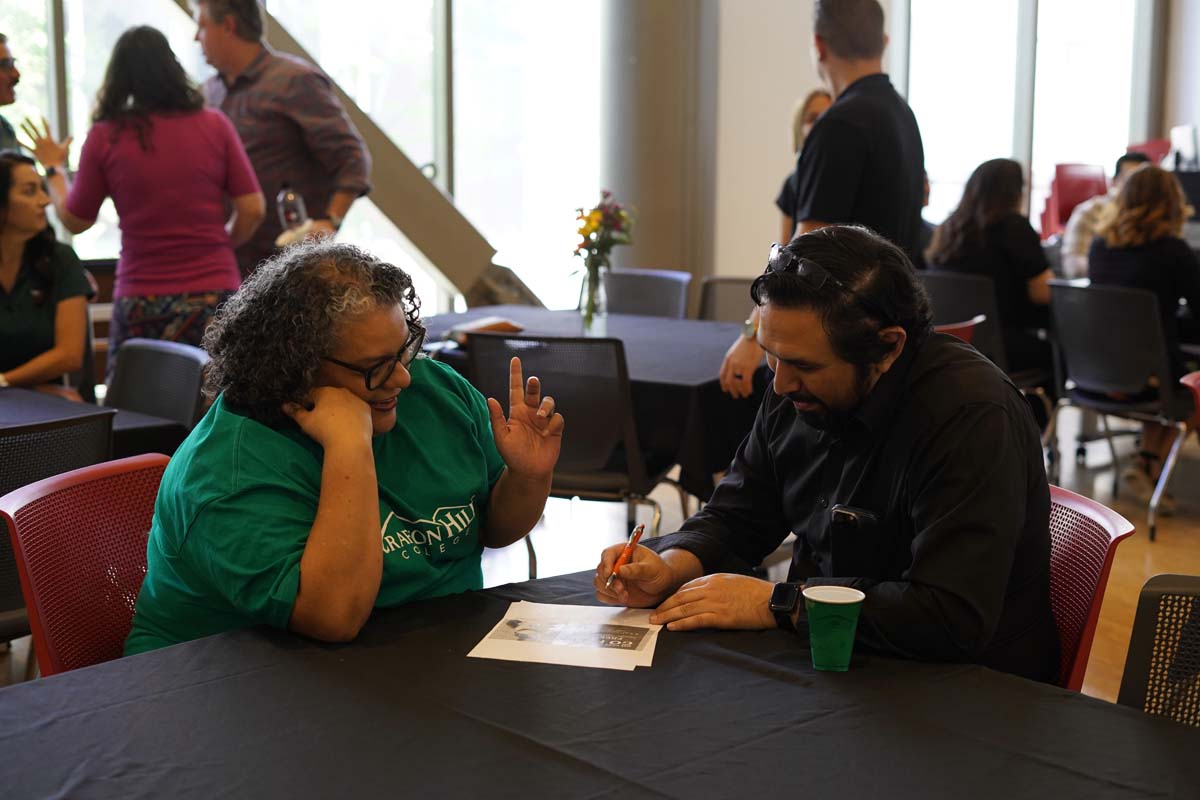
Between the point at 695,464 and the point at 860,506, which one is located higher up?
the point at 860,506

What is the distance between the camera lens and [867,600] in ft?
5.14

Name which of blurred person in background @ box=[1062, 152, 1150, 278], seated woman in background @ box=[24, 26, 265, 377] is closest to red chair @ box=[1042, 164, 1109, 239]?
blurred person in background @ box=[1062, 152, 1150, 278]

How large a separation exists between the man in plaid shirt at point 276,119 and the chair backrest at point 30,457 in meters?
1.66

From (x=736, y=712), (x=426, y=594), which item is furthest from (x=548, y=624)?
(x=736, y=712)

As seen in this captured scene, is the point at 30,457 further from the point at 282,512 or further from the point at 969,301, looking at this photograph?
the point at 969,301

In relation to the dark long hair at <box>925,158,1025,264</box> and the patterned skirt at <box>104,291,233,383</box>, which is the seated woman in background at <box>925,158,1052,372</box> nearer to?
the dark long hair at <box>925,158,1025,264</box>

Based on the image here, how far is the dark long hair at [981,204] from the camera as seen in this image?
5.12 metres

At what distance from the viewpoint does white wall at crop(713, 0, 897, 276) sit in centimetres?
779

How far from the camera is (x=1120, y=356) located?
4695 millimetres

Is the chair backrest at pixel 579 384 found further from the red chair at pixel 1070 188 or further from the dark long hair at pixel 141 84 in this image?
the red chair at pixel 1070 188

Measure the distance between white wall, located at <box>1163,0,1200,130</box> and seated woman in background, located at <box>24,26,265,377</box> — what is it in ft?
28.2

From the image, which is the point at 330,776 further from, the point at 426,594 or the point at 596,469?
the point at 596,469

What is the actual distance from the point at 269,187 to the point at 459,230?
6.75 ft

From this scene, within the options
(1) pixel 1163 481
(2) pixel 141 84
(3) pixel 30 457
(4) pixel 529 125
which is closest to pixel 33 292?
(2) pixel 141 84
